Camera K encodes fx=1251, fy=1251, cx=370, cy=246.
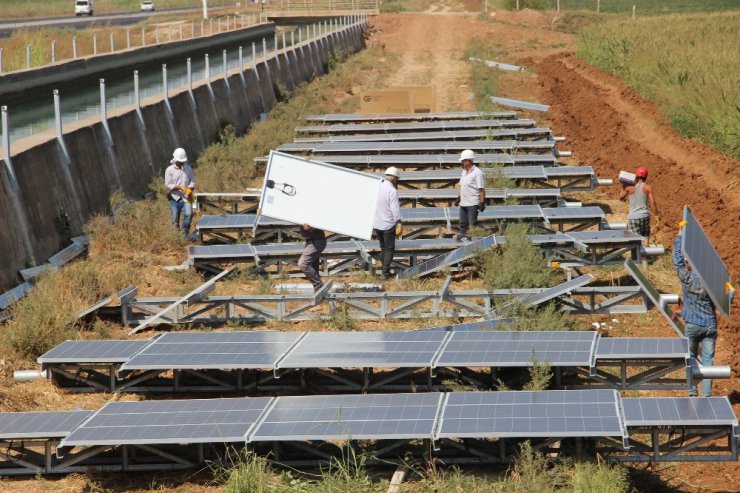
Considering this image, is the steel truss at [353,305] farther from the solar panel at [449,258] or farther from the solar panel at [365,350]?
the solar panel at [365,350]

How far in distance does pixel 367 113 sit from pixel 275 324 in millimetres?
23730

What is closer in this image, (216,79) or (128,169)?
(128,169)

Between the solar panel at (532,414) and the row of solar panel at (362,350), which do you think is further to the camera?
the row of solar panel at (362,350)

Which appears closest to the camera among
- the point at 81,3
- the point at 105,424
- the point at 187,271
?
the point at 105,424

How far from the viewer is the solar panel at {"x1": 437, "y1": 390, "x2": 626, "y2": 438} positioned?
11.7 metres

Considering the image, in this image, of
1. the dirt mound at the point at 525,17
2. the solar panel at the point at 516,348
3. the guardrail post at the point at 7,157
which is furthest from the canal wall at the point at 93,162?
the dirt mound at the point at 525,17

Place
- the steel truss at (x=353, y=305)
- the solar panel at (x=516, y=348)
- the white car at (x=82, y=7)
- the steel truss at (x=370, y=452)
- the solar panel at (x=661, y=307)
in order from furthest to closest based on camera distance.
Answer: the white car at (x=82, y=7)
the steel truss at (x=353, y=305)
the solar panel at (x=661, y=307)
the solar panel at (x=516, y=348)
the steel truss at (x=370, y=452)

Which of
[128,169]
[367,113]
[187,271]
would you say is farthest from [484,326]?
[367,113]

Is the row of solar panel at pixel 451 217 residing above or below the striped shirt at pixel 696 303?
below

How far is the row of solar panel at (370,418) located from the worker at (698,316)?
2.11 m

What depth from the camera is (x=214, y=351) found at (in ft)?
47.4

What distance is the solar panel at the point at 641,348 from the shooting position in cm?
1366

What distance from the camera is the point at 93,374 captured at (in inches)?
612

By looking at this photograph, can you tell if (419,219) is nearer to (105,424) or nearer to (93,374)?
(93,374)
